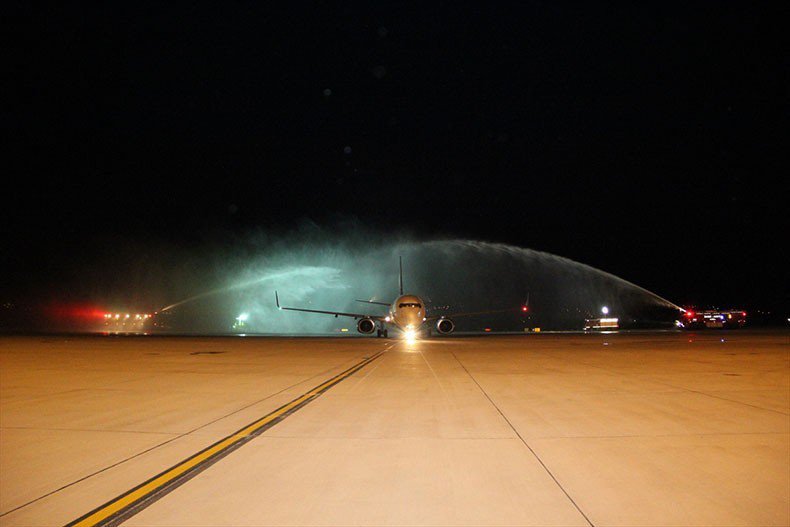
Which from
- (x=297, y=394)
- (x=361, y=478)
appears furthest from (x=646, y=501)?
(x=297, y=394)

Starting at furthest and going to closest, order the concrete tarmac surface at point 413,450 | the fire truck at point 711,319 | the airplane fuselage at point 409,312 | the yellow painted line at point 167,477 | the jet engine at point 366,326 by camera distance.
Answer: the fire truck at point 711,319, the jet engine at point 366,326, the airplane fuselage at point 409,312, the concrete tarmac surface at point 413,450, the yellow painted line at point 167,477

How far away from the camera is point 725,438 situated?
29.5ft

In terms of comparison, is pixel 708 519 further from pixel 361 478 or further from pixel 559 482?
pixel 361 478

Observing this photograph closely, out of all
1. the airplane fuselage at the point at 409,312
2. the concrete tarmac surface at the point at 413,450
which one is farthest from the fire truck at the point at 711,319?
the concrete tarmac surface at the point at 413,450

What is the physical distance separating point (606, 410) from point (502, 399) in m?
2.37

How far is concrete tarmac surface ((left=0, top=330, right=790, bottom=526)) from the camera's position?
5.80m

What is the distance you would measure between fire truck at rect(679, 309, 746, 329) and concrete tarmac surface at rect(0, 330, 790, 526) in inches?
1875

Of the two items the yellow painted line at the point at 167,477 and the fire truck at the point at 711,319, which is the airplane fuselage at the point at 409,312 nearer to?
the fire truck at the point at 711,319

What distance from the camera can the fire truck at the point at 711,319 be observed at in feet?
198

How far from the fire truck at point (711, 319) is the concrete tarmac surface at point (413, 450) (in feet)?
156

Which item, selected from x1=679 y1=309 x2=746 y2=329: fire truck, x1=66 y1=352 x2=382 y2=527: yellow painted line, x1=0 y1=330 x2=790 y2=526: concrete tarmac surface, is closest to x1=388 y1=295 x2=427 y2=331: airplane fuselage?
x1=0 y1=330 x2=790 y2=526: concrete tarmac surface

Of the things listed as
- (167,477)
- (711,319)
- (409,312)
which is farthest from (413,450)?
(711,319)

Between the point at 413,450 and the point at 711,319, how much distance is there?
61142 millimetres

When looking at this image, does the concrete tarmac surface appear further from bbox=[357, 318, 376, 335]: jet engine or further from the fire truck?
the fire truck
